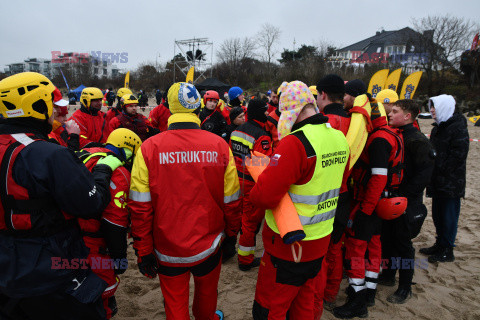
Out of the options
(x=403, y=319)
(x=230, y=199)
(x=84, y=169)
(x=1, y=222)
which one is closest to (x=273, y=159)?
(x=230, y=199)

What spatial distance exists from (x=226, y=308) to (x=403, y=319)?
74.6 inches

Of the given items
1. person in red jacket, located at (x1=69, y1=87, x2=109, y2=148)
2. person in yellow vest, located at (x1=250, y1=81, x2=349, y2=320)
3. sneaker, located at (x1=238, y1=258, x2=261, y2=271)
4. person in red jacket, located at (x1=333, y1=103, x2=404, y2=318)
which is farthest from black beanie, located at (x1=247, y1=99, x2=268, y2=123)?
person in red jacket, located at (x1=69, y1=87, x2=109, y2=148)

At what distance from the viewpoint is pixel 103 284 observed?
202cm

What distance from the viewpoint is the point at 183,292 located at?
224 cm

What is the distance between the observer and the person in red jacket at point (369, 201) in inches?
109

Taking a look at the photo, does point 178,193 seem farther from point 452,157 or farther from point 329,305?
point 452,157

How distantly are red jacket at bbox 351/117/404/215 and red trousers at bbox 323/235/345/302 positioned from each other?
1.59 ft

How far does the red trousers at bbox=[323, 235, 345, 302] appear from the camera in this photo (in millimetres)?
2963

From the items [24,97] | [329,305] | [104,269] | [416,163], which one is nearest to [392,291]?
[329,305]

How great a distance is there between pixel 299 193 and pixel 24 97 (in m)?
1.86

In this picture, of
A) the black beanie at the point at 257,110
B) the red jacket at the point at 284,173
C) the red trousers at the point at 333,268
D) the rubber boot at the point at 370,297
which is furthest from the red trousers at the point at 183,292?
the black beanie at the point at 257,110

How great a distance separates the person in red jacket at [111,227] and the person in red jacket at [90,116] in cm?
292

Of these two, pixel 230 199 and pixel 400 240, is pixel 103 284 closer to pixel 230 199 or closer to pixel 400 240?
pixel 230 199

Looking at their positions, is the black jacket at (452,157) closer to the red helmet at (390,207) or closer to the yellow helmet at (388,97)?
the yellow helmet at (388,97)
